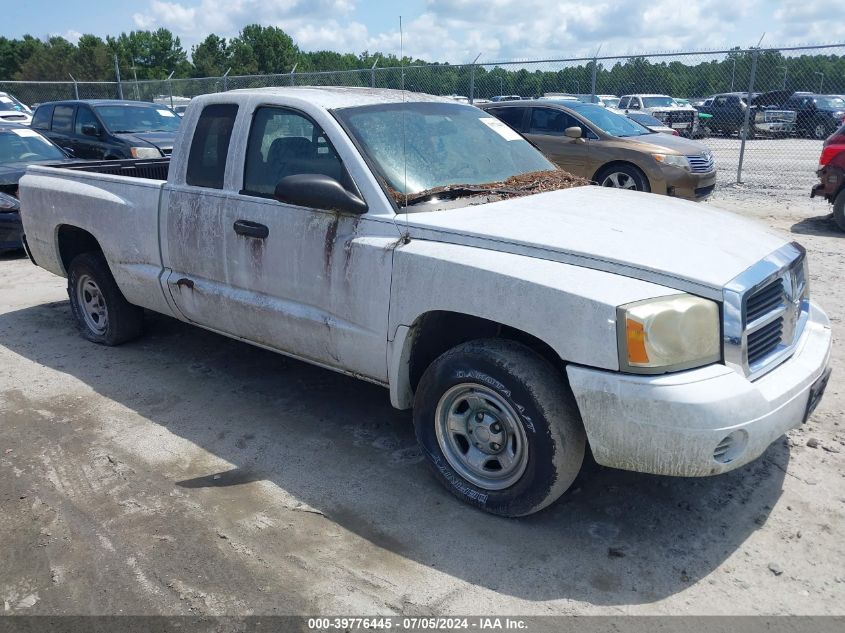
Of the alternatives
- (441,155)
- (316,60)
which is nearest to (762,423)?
(441,155)

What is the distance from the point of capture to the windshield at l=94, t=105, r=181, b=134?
13.0m

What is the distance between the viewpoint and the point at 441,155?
4023 millimetres

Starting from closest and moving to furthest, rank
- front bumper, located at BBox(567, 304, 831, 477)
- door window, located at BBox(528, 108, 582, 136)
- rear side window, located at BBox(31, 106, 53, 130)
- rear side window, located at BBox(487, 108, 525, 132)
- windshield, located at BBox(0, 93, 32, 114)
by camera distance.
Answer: front bumper, located at BBox(567, 304, 831, 477), door window, located at BBox(528, 108, 582, 136), rear side window, located at BBox(487, 108, 525, 132), rear side window, located at BBox(31, 106, 53, 130), windshield, located at BBox(0, 93, 32, 114)

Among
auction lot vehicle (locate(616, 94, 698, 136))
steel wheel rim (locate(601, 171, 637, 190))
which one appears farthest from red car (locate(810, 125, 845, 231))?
auction lot vehicle (locate(616, 94, 698, 136))

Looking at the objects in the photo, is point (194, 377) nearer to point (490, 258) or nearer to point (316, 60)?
point (490, 258)

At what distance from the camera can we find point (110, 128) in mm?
12859

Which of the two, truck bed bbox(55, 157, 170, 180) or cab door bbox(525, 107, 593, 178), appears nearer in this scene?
truck bed bbox(55, 157, 170, 180)

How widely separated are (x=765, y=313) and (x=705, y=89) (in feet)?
75.0

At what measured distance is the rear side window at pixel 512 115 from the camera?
11812mm

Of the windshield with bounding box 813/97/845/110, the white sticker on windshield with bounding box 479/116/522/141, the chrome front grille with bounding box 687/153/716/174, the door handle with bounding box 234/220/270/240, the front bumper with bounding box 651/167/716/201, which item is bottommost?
the front bumper with bounding box 651/167/716/201

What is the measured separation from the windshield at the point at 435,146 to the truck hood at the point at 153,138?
9.12 metres

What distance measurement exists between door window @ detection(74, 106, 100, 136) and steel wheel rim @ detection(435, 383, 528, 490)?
1172 cm

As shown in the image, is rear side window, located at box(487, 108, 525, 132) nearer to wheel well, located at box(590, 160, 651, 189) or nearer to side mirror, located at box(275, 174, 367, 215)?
wheel well, located at box(590, 160, 651, 189)

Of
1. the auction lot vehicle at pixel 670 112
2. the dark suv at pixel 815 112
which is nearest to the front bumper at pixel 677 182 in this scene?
the auction lot vehicle at pixel 670 112
